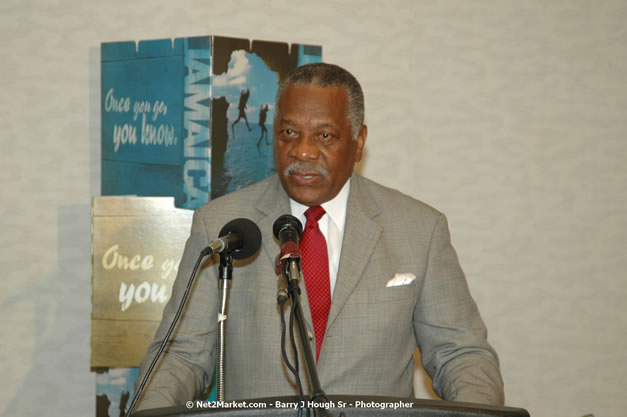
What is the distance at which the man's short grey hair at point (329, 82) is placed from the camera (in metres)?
2.27

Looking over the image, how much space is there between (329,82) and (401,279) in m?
0.70

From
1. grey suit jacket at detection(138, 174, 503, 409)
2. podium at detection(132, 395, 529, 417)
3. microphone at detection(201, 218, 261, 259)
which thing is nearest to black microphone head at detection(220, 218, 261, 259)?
microphone at detection(201, 218, 261, 259)

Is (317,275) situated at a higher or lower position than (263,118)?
lower

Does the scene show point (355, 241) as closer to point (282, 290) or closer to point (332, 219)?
point (332, 219)

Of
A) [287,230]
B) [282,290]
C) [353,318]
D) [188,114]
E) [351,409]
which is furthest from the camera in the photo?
[188,114]

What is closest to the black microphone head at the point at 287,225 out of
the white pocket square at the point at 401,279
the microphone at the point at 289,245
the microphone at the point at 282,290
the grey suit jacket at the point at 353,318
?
the microphone at the point at 289,245

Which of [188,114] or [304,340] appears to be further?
[188,114]

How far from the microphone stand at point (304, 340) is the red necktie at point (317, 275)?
30.4 inches

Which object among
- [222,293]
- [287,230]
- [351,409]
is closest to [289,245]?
[287,230]

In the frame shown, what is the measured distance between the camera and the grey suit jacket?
2.14m

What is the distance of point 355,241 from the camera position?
229 cm

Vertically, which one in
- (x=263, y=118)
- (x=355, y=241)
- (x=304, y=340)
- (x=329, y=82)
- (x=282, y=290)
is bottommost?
(x=304, y=340)

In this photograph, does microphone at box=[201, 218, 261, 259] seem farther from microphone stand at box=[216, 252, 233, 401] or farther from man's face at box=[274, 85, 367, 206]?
man's face at box=[274, 85, 367, 206]

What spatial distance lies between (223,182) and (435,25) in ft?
4.84
